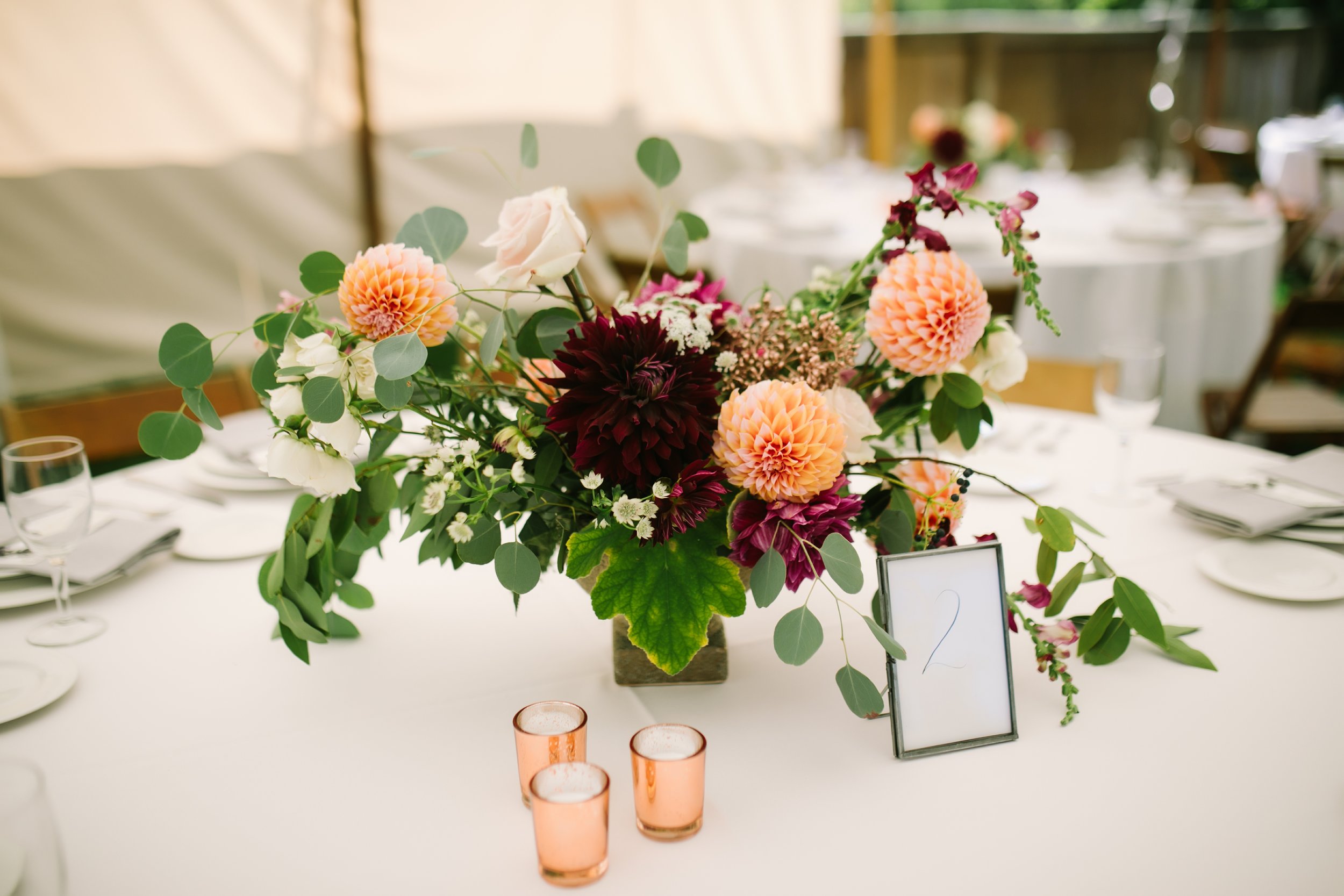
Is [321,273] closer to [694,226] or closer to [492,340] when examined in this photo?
[492,340]

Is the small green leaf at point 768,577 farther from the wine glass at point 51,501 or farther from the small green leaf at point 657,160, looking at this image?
the wine glass at point 51,501

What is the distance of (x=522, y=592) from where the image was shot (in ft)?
2.70

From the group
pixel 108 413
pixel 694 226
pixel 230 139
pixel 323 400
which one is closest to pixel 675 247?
pixel 694 226

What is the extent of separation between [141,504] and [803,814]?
1081 mm

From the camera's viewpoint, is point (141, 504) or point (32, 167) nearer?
point (141, 504)

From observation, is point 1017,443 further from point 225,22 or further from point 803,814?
point 225,22

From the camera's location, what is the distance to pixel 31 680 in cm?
96

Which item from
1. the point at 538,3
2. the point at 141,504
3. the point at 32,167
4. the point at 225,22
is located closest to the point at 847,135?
the point at 538,3

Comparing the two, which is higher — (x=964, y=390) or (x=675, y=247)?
(x=675, y=247)

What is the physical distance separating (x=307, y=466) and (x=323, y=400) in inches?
2.6

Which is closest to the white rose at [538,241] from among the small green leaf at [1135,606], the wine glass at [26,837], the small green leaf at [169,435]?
the small green leaf at [169,435]

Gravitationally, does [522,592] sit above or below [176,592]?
above

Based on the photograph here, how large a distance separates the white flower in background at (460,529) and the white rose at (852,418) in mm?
312

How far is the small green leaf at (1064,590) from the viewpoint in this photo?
95 cm
